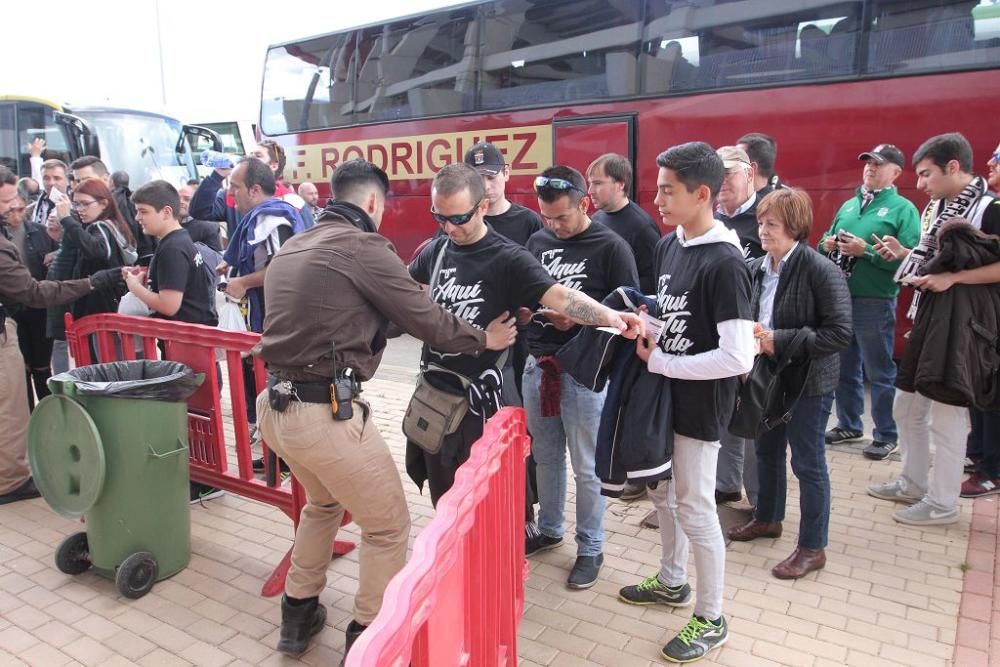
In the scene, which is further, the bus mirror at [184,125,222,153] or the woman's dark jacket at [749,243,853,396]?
the bus mirror at [184,125,222,153]

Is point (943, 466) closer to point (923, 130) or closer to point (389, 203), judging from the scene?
point (923, 130)

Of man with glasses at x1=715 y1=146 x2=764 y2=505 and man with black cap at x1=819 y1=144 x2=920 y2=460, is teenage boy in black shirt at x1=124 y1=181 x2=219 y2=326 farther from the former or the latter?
man with black cap at x1=819 y1=144 x2=920 y2=460

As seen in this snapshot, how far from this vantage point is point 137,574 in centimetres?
339

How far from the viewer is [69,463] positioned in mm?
3441

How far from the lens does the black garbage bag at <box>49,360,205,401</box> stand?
3.28 meters

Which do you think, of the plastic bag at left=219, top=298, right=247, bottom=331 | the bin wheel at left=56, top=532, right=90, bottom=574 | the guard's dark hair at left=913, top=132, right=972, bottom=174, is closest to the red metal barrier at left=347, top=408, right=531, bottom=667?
the bin wheel at left=56, top=532, right=90, bottom=574

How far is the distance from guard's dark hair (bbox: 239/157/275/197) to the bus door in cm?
368

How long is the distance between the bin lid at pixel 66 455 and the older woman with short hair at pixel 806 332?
3075mm

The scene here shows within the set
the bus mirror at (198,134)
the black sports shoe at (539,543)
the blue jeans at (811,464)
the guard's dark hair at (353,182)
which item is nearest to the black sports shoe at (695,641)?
the blue jeans at (811,464)

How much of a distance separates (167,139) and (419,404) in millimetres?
15436

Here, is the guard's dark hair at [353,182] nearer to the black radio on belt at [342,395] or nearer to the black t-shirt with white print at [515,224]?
the black radio on belt at [342,395]

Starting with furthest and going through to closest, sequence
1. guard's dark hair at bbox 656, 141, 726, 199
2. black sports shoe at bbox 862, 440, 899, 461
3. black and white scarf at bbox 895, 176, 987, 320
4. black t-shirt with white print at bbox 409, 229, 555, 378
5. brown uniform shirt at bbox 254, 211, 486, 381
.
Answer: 1. black sports shoe at bbox 862, 440, 899, 461
2. black and white scarf at bbox 895, 176, 987, 320
3. black t-shirt with white print at bbox 409, 229, 555, 378
4. guard's dark hair at bbox 656, 141, 726, 199
5. brown uniform shirt at bbox 254, 211, 486, 381

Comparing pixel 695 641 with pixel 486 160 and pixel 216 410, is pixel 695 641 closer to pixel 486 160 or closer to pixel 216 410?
pixel 486 160

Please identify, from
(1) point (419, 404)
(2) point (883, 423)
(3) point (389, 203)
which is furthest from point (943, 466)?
(3) point (389, 203)
